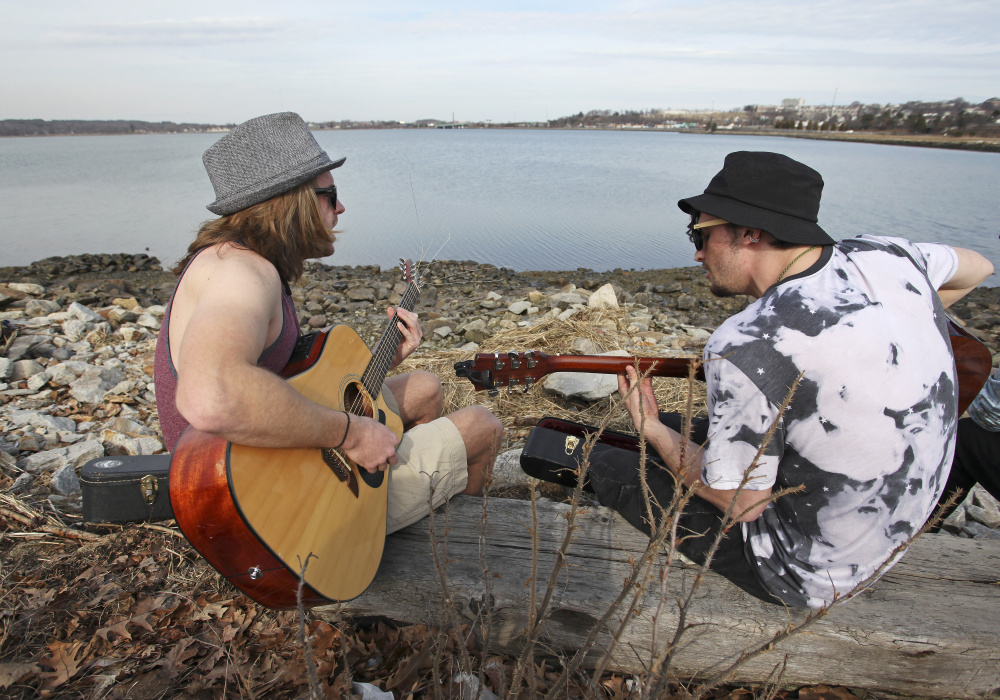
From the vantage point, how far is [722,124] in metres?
87.2

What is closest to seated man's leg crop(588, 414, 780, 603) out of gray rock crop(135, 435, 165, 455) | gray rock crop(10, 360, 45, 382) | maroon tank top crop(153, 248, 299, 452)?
maroon tank top crop(153, 248, 299, 452)

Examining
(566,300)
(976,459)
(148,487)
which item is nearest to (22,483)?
(148,487)

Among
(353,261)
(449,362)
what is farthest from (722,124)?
(449,362)

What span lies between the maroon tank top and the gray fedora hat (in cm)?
32

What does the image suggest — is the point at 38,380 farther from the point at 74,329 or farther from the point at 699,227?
the point at 699,227

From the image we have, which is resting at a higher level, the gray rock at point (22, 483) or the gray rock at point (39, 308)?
the gray rock at point (22, 483)

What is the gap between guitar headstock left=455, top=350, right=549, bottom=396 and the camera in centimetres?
277

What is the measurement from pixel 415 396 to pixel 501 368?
2.05ft

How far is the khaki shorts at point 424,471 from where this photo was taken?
2443 mm

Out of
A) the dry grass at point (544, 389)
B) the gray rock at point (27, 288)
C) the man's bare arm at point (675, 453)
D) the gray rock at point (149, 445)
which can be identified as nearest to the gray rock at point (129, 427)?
the gray rock at point (149, 445)

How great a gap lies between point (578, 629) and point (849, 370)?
1423mm

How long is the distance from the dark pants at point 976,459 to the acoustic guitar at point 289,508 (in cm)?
268

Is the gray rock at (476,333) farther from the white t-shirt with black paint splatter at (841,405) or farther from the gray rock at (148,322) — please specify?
the white t-shirt with black paint splatter at (841,405)

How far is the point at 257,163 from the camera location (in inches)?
89.1
